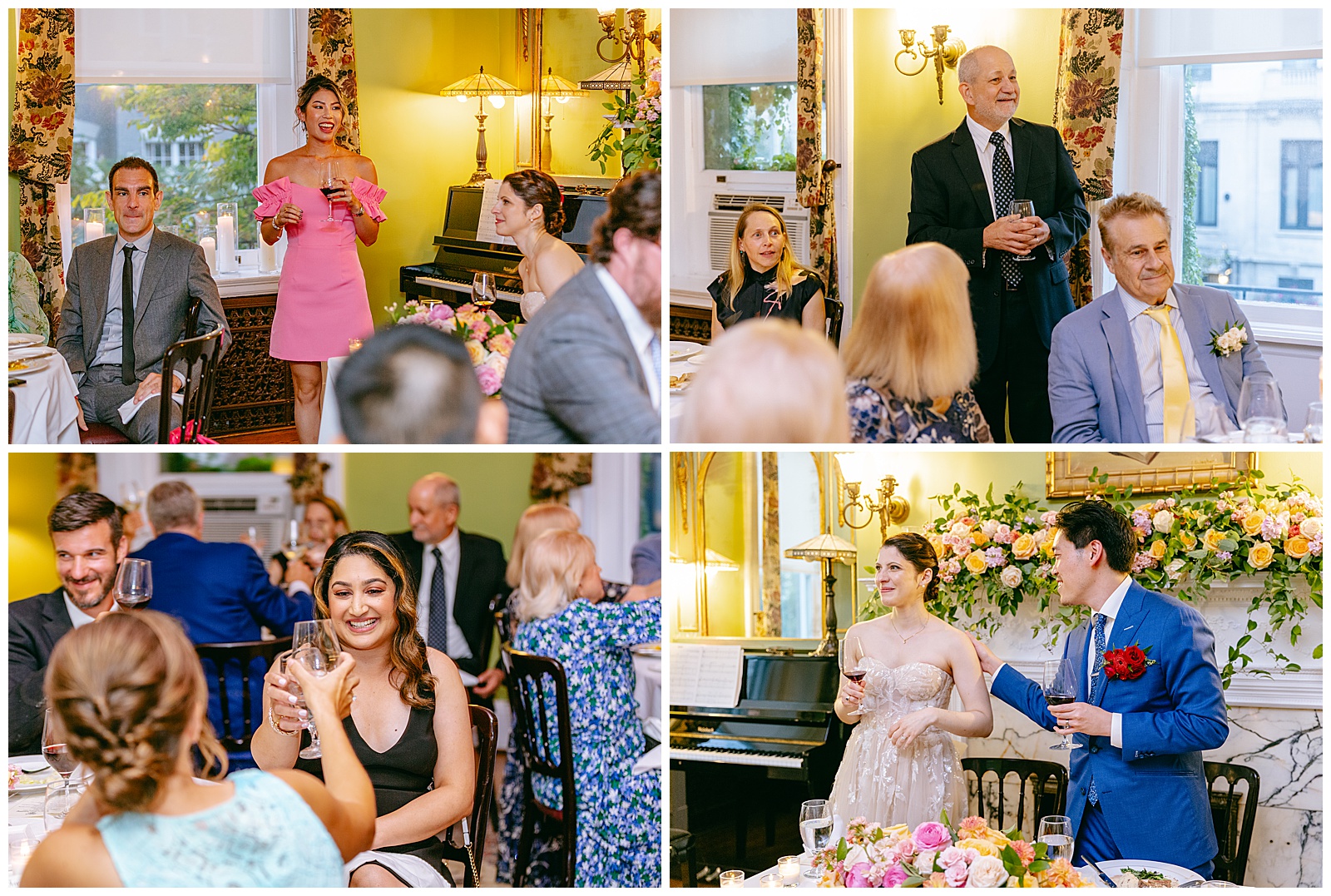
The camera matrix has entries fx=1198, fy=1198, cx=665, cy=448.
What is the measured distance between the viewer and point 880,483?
454 centimetres

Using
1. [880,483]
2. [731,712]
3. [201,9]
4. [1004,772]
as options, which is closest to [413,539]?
[731,712]

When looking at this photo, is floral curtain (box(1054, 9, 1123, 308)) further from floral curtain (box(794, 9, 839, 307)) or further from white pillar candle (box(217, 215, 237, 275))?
white pillar candle (box(217, 215, 237, 275))

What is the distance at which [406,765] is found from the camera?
8.34 ft

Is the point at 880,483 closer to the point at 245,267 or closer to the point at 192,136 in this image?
the point at 245,267

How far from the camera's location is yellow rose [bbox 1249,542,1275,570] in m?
3.51

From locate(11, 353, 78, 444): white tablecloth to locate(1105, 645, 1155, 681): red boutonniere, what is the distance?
294 centimetres

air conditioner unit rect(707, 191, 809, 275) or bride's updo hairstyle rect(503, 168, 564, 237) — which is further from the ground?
Answer: air conditioner unit rect(707, 191, 809, 275)

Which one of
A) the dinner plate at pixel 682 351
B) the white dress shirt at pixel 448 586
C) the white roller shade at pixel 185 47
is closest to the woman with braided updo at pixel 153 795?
the dinner plate at pixel 682 351

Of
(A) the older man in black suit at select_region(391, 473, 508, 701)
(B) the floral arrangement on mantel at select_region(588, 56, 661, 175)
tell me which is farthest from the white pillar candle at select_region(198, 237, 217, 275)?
(B) the floral arrangement on mantel at select_region(588, 56, 661, 175)

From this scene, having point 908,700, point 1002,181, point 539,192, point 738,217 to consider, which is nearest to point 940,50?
point 738,217

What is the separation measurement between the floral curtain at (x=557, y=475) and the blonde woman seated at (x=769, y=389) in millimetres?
4629

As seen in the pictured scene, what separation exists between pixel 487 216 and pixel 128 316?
→ 2.21m

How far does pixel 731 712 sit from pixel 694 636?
0.72m

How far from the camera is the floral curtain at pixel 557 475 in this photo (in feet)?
Answer: 21.9
